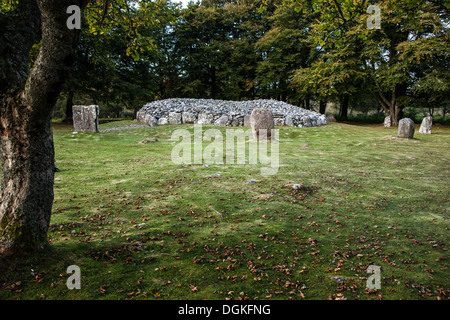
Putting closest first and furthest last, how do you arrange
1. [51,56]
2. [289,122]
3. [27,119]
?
[51,56] < [27,119] < [289,122]

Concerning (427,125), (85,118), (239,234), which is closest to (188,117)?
(85,118)

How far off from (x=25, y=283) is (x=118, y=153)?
30.5ft

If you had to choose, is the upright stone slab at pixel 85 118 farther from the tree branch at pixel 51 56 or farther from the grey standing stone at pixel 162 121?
the tree branch at pixel 51 56

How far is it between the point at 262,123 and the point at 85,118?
39.2 feet

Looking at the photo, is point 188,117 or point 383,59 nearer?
point 188,117

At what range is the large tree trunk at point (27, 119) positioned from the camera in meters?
2.73

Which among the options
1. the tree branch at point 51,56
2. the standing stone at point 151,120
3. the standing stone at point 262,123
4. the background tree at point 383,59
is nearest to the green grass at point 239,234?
the tree branch at point 51,56

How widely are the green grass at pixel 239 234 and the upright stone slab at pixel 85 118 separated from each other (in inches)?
374

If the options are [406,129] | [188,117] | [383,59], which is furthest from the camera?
[383,59]

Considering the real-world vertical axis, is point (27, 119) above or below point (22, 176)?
above

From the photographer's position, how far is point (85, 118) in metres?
17.4

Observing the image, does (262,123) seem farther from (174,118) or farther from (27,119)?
(27,119)
